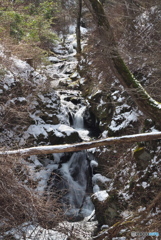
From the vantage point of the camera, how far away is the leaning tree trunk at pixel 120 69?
19.0ft

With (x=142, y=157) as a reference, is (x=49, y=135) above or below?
below

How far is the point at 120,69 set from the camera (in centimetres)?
605

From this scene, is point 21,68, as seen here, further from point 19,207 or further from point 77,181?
point 19,207

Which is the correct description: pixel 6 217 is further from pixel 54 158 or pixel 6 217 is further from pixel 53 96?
pixel 53 96

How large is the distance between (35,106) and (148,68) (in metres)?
4.65

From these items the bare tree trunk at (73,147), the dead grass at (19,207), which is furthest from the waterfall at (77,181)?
the dead grass at (19,207)

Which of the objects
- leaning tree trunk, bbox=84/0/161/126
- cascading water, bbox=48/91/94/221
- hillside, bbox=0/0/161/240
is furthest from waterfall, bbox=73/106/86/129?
leaning tree trunk, bbox=84/0/161/126

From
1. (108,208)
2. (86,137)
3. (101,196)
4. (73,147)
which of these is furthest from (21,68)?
(73,147)

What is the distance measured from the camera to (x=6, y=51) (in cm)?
942

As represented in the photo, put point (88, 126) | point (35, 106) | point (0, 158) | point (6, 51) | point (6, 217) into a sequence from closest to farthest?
point (6, 217) < point (0, 158) < point (6, 51) < point (35, 106) < point (88, 126)

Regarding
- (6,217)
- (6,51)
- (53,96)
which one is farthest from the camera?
(53,96)

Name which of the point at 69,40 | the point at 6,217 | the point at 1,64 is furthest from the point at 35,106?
the point at 69,40

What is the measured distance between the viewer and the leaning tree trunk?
580 centimetres

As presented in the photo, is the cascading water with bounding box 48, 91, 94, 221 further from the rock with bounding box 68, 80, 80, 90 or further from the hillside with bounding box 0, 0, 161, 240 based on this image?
the rock with bounding box 68, 80, 80, 90
